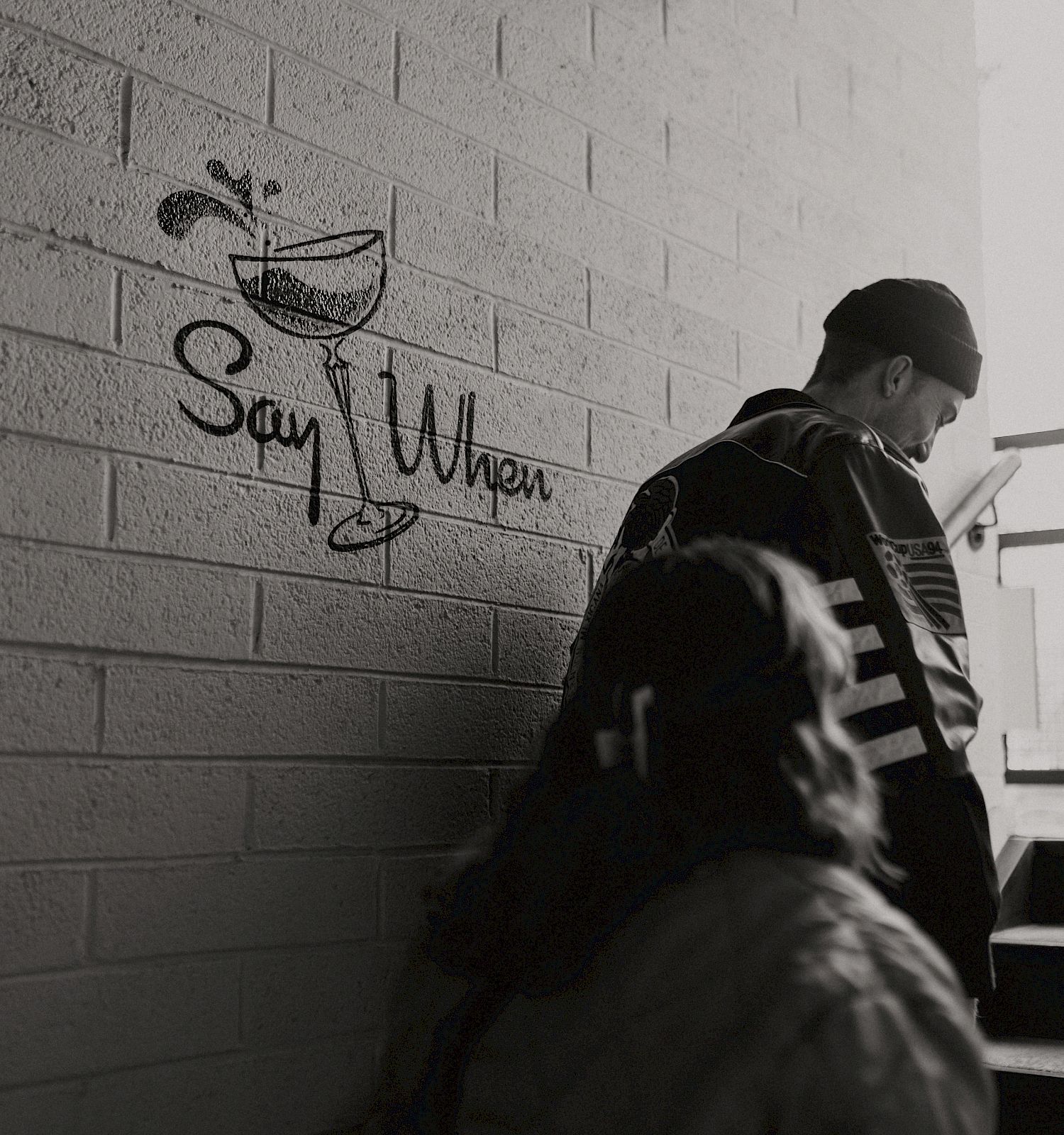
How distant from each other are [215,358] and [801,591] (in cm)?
96

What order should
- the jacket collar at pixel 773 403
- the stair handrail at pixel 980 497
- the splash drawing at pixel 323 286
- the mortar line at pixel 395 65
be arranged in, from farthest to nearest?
the stair handrail at pixel 980 497
the jacket collar at pixel 773 403
the mortar line at pixel 395 65
the splash drawing at pixel 323 286

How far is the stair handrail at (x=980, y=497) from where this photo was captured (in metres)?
3.14

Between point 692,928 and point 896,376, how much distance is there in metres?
1.66

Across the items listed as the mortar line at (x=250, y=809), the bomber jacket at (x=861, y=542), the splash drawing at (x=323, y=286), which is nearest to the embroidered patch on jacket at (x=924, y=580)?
the bomber jacket at (x=861, y=542)

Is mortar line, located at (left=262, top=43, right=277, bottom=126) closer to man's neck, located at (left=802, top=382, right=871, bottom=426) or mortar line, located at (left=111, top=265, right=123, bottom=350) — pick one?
mortar line, located at (left=111, top=265, right=123, bottom=350)

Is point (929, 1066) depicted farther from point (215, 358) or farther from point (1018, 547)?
point (1018, 547)

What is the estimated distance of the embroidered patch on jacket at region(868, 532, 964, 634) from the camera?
5.66ft

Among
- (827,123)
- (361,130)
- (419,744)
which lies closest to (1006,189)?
(827,123)

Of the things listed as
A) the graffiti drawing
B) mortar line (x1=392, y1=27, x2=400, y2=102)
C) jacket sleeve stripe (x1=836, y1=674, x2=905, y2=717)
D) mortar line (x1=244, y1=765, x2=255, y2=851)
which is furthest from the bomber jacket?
mortar line (x1=392, y1=27, x2=400, y2=102)

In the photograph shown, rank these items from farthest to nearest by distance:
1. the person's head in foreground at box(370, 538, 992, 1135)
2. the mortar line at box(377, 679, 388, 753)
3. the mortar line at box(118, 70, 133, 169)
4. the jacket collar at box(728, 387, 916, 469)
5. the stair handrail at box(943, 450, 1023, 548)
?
the stair handrail at box(943, 450, 1023, 548), the jacket collar at box(728, 387, 916, 469), the mortar line at box(377, 679, 388, 753), the mortar line at box(118, 70, 133, 169), the person's head in foreground at box(370, 538, 992, 1135)

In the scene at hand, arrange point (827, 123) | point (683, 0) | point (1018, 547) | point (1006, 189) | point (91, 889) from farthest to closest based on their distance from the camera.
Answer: point (1006, 189)
point (1018, 547)
point (827, 123)
point (683, 0)
point (91, 889)

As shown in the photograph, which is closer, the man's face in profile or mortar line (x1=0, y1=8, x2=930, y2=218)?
mortar line (x1=0, y1=8, x2=930, y2=218)

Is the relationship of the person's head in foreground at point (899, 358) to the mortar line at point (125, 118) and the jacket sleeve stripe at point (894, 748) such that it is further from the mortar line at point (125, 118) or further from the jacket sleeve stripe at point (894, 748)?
the mortar line at point (125, 118)

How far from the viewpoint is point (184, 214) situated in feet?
5.19
